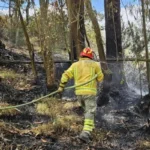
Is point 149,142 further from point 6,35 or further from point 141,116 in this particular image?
point 6,35

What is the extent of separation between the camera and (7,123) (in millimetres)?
7453

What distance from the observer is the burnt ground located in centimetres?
677

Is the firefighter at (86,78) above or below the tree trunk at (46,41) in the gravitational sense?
below

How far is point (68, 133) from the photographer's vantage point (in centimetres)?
738

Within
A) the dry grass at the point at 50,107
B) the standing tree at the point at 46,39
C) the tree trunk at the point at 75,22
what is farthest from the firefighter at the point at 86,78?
the standing tree at the point at 46,39

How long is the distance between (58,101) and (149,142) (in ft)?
11.1

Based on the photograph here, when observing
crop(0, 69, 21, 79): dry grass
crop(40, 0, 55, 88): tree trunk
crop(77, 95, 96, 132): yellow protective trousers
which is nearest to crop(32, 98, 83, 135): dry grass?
crop(77, 95, 96, 132): yellow protective trousers

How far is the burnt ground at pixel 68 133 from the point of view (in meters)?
6.77

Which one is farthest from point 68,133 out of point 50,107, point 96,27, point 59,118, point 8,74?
point 8,74

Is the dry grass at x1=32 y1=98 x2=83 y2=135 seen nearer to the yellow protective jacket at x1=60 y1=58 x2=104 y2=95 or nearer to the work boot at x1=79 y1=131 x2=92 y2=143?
the work boot at x1=79 y1=131 x2=92 y2=143

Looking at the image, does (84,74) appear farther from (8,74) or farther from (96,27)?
(8,74)

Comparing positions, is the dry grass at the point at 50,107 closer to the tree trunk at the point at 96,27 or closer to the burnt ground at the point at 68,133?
the burnt ground at the point at 68,133

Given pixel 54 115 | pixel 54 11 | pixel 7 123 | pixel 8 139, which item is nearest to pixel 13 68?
pixel 54 11

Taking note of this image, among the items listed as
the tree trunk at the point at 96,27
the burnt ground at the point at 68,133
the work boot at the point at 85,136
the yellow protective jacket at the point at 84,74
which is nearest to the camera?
the burnt ground at the point at 68,133
